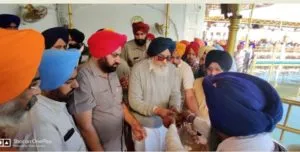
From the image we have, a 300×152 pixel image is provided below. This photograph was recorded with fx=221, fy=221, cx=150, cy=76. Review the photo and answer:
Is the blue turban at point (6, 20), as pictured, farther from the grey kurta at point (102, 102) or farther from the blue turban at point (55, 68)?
the blue turban at point (55, 68)

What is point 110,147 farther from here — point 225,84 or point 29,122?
point 225,84

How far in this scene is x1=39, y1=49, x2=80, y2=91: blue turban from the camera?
2.40ft

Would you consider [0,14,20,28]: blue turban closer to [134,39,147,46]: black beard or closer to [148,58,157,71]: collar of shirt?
[134,39,147,46]: black beard

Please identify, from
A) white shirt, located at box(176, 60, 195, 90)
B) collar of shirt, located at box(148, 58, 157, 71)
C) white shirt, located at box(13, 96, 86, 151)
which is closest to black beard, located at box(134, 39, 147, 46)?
white shirt, located at box(176, 60, 195, 90)

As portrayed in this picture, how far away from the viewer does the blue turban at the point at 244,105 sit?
1.82 feet

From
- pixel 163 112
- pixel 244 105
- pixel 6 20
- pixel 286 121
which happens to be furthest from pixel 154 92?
pixel 6 20

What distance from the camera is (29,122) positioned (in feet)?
2.07

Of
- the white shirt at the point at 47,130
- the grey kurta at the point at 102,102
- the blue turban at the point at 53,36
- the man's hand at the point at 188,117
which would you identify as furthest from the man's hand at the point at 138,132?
the blue turban at the point at 53,36

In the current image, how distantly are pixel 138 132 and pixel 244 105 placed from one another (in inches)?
34.3

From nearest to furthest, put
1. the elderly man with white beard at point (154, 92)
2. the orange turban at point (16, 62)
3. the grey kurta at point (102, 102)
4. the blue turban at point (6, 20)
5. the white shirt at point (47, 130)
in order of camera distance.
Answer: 1. the orange turban at point (16, 62)
2. the white shirt at point (47, 130)
3. the grey kurta at point (102, 102)
4. the elderly man with white beard at point (154, 92)
5. the blue turban at point (6, 20)

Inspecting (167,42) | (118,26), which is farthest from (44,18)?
(167,42)

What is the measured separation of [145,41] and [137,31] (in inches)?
4.7

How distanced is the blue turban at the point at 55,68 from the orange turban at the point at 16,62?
5.0 inches

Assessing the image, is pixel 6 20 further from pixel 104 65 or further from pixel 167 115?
pixel 167 115
